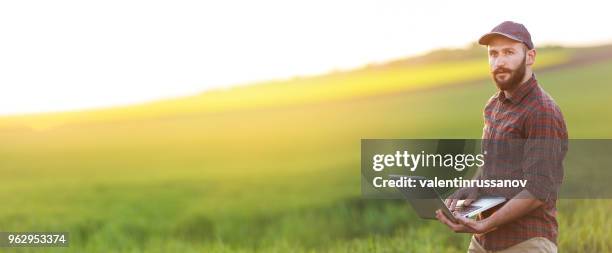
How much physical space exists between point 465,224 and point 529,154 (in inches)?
11.4

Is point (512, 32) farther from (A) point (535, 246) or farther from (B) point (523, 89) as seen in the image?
(A) point (535, 246)

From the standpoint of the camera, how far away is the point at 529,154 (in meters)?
2.29

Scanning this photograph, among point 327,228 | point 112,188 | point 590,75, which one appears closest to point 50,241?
point 112,188

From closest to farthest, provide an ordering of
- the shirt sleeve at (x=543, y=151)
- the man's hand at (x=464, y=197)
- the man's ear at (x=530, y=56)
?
the shirt sleeve at (x=543, y=151) < the man's ear at (x=530, y=56) < the man's hand at (x=464, y=197)

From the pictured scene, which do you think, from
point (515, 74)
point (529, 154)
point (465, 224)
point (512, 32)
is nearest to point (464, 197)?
point (465, 224)

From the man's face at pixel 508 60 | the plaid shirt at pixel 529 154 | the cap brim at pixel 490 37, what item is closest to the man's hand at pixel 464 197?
the plaid shirt at pixel 529 154

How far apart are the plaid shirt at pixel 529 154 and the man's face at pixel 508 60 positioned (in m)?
0.04

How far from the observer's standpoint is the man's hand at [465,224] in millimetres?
2338

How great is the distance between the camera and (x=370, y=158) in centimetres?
395

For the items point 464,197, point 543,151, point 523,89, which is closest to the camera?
point 543,151

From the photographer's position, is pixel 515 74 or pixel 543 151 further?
pixel 515 74

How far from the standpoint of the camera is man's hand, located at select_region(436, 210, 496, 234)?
7.67ft

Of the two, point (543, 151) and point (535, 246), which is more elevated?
point (543, 151)

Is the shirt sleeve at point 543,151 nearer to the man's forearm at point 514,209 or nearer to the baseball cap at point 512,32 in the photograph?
the man's forearm at point 514,209
